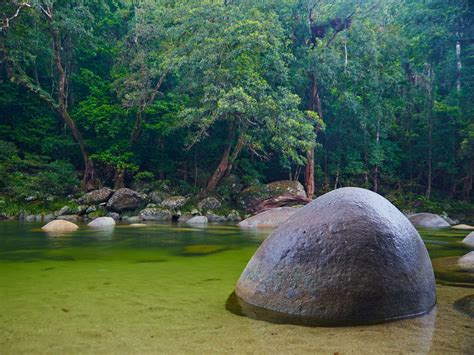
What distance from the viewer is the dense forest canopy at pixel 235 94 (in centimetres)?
1559

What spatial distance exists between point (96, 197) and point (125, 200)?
126 centimetres

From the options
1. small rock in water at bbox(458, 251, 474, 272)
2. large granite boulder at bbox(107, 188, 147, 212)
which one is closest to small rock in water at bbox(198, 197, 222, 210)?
large granite boulder at bbox(107, 188, 147, 212)

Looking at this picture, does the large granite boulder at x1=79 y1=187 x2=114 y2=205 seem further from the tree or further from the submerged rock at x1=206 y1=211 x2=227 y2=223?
the submerged rock at x1=206 y1=211 x2=227 y2=223

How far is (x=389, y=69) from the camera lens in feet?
67.9

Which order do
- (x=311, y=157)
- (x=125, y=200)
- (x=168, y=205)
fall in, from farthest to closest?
(x=311, y=157) → (x=125, y=200) → (x=168, y=205)

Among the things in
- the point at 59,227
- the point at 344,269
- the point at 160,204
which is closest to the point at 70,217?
the point at 160,204

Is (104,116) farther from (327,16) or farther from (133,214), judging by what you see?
(327,16)

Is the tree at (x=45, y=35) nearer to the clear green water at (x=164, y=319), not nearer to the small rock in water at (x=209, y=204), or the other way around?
the small rock in water at (x=209, y=204)

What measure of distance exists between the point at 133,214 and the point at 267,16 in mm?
10669

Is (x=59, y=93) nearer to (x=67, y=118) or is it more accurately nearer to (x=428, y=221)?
(x=67, y=118)

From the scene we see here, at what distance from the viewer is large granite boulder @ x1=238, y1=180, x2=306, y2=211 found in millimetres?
17000

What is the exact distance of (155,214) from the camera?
15.2m

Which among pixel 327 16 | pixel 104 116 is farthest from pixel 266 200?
pixel 327 16

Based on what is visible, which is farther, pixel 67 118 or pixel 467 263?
pixel 67 118
